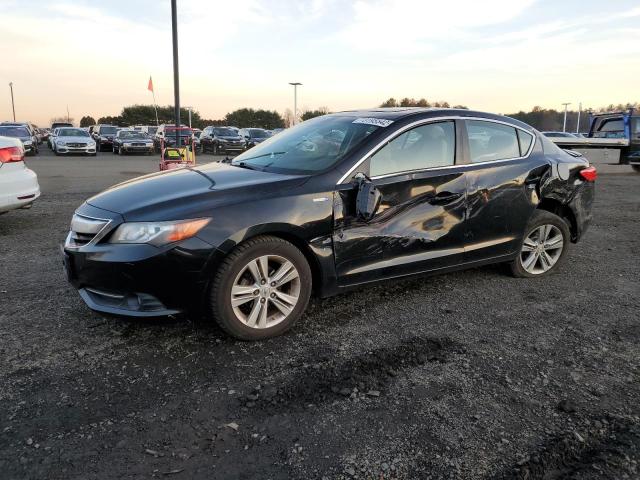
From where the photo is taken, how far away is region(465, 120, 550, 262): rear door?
4.19 metres

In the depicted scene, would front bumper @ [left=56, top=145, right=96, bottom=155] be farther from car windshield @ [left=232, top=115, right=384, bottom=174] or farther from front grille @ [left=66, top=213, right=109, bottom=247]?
front grille @ [left=66, top=213, right=109, bottom=247]

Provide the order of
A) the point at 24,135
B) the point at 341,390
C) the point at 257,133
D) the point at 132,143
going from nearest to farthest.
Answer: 1. the point at 341,390
2. the point at 24,135
3. the point at 132,143
4. the point at 257,133

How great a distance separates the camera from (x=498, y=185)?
4.29 meters

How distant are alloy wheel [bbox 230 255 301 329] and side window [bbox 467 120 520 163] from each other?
1.95 metres

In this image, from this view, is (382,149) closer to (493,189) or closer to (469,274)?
(493,189)

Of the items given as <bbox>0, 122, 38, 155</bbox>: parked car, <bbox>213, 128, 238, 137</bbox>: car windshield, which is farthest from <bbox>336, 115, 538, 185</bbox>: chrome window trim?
<bbox>213, 128, 238, 137</bbox>: car windshield

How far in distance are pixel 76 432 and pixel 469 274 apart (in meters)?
3.73

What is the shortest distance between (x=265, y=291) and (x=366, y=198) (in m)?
0.96

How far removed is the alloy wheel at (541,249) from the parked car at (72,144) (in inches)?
970

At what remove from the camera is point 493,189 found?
426 centimetres

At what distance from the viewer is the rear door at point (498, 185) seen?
4.19 m

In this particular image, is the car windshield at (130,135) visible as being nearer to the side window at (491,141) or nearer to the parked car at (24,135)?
the parked car at (24,135)

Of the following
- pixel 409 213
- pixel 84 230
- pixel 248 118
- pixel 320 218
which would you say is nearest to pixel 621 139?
pixel 409 213

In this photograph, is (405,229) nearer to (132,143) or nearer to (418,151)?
(418,151)
